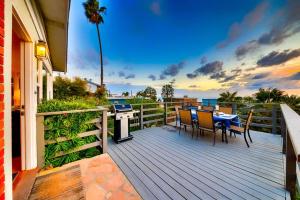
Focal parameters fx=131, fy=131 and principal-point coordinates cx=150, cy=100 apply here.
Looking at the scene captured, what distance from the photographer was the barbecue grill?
384cm

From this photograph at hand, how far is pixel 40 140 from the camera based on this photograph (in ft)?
7.41

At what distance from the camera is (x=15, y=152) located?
2.68 metres

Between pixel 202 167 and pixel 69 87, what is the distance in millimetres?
13104

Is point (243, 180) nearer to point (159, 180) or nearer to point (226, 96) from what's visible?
point (159, 180)

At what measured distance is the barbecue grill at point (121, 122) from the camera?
12.6 ft

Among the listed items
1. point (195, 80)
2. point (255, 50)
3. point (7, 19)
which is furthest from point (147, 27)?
point (7, 19)

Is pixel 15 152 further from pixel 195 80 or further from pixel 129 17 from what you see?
pixel 195 80

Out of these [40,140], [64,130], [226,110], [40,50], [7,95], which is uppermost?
[40,50]

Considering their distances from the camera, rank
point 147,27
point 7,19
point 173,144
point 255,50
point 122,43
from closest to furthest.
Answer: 1. point 7,19
2. point 173,144
3. point 255,50
4. point 147,27
5. point 122,43

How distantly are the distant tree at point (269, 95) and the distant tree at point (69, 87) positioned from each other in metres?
14.6

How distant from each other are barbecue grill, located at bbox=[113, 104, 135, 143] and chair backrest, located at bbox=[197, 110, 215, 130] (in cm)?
212

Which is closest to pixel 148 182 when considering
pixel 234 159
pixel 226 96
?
pixel 234 159

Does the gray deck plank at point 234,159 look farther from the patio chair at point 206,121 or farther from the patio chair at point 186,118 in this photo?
the patio chair at point 186,118

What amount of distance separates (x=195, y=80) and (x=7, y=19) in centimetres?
1354
